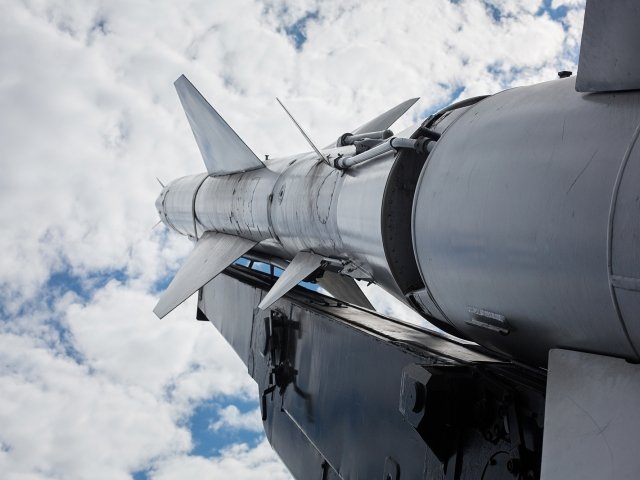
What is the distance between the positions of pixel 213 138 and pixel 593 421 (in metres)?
5.27

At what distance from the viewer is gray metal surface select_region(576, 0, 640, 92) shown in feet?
6.48

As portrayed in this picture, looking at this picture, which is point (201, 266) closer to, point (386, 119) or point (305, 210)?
point (305, 210)

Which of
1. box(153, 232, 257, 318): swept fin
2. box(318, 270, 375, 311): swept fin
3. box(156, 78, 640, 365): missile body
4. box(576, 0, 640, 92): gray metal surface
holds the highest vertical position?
box(576, 0, 640, 92): gray metal surface

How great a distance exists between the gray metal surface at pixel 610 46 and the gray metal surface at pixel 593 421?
98 cm

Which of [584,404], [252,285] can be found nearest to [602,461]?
[584,404]

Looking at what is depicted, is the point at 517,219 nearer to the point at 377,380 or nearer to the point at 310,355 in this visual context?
the point at 377,380

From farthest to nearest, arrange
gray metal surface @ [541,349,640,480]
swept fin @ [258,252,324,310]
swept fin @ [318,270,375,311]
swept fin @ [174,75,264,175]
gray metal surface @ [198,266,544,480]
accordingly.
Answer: swept fin @ [174,75,264,175], swept fin @ [318,270,375,311], swept fin @ [258,252,324,310], gray metal surface @ [198,266,544,480], gray metal surface @ [541,349,640,480]

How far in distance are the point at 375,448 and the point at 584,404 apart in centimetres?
136

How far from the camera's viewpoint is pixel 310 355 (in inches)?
159

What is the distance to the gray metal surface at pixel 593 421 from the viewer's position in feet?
5.98

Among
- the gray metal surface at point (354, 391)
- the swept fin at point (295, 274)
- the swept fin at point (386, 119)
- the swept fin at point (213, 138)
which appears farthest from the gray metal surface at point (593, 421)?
the swept fin at point (213, 138)

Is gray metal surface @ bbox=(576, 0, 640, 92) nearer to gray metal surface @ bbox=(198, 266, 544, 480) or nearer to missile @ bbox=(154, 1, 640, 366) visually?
missile @ bbox=(154, 1, 640, 366)

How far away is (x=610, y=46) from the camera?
2.06 meters

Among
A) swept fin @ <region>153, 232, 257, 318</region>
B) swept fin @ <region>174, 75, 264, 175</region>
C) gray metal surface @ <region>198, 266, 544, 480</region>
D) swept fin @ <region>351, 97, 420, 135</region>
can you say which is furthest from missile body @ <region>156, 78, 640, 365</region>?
swept fin @ <region>174, 75, 264, 175</region>
